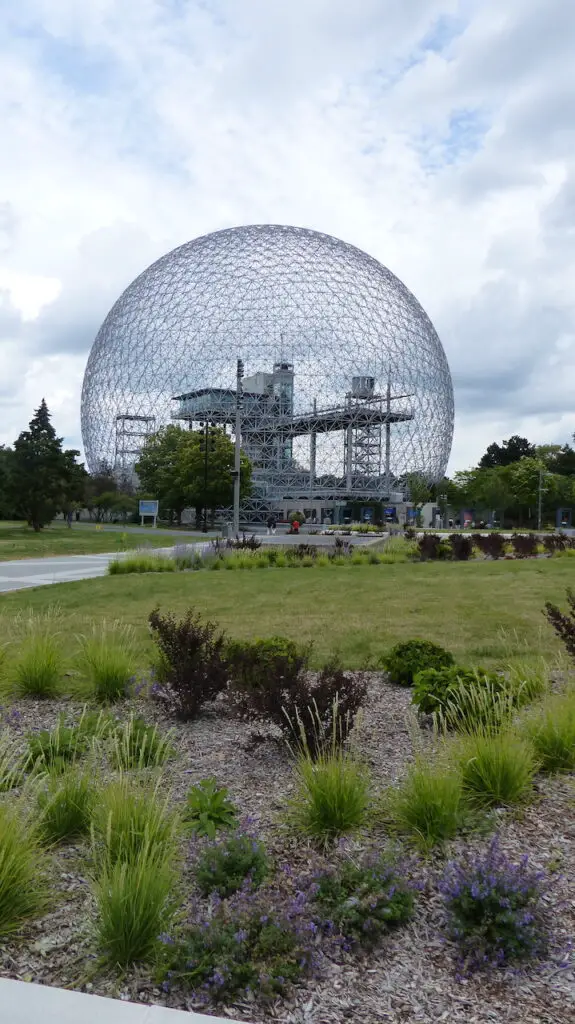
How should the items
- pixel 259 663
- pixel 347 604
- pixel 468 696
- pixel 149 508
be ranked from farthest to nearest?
pixel 149 508, pixel 347 604, pixel 259 663, pixel 468 696

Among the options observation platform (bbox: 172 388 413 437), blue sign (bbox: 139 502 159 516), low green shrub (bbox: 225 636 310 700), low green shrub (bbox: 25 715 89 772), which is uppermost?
observation platform (bbox: 172 388 413 437)

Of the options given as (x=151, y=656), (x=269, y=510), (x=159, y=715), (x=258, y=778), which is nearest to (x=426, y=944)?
(x=258, y=778)

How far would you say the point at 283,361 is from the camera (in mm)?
71812

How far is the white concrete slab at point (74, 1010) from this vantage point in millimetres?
2479

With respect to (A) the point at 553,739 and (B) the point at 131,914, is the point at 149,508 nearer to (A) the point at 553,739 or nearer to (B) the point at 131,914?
(A) the point at 553,739

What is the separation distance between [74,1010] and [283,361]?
71083mm

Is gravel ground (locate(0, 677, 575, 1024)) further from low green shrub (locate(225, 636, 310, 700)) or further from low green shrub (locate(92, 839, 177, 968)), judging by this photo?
low green shrub (locate(225, 636, 310, 700))

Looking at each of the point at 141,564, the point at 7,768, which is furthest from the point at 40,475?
the point at 7,768

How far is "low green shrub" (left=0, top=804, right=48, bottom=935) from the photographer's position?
3.12 m

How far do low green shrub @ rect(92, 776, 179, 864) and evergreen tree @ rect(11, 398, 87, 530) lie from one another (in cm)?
3929

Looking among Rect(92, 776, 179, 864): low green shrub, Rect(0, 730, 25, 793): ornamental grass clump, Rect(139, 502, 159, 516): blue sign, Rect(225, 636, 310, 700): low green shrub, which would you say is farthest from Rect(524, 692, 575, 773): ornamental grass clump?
Rect(139, 502, 159, 516): blue sign

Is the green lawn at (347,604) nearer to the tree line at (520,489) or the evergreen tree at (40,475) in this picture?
the evergreen tree at (40,475)

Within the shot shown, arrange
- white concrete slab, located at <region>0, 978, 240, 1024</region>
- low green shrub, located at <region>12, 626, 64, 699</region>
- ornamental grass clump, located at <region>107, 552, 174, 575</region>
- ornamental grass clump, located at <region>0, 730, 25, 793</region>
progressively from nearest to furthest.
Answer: white concrete slab, located at <region>0, 978, 240, 1024</region>
ornamental grass clump, located at <region>0, 730, 25, 793</region>
low green shrub, located at <region>12, 626, 64, 699</region>
ornamental grass clump, located at <region>107, 552, 174, 575</region>

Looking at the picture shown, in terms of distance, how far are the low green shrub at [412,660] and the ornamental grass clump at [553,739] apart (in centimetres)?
185
